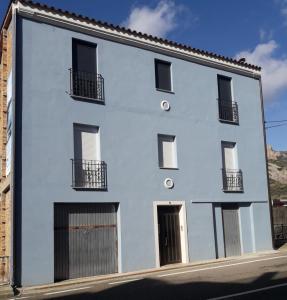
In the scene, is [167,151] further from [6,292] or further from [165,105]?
[6,292]

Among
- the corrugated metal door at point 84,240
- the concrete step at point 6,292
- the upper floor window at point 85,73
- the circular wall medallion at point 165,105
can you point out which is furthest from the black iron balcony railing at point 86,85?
the concrete step at point 6,292

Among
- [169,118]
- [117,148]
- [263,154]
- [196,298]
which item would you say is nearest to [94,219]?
[117,148]

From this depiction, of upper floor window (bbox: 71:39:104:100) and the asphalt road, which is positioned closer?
the asphalt road

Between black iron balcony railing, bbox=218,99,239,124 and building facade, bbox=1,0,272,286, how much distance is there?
7 centimetres

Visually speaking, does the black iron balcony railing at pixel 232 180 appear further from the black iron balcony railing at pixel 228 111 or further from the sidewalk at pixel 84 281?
the sidewalk at pixel 84 281

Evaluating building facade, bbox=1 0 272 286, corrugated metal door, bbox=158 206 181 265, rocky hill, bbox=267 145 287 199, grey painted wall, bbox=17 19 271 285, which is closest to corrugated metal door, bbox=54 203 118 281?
building facade, bbox=1 0 272 286

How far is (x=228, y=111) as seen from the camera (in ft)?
67.6

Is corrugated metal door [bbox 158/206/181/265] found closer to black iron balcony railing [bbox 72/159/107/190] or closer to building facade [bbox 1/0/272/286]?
building facade [bbox 1/0/272/286]

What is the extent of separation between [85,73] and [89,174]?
353 cm

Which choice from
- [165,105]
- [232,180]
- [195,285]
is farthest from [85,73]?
[195,285]

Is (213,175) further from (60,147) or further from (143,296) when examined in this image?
(143,296)

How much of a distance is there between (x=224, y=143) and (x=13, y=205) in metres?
9.98

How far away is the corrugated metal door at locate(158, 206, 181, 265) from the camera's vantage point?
1720 centimetres

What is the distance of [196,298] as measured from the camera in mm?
9922
